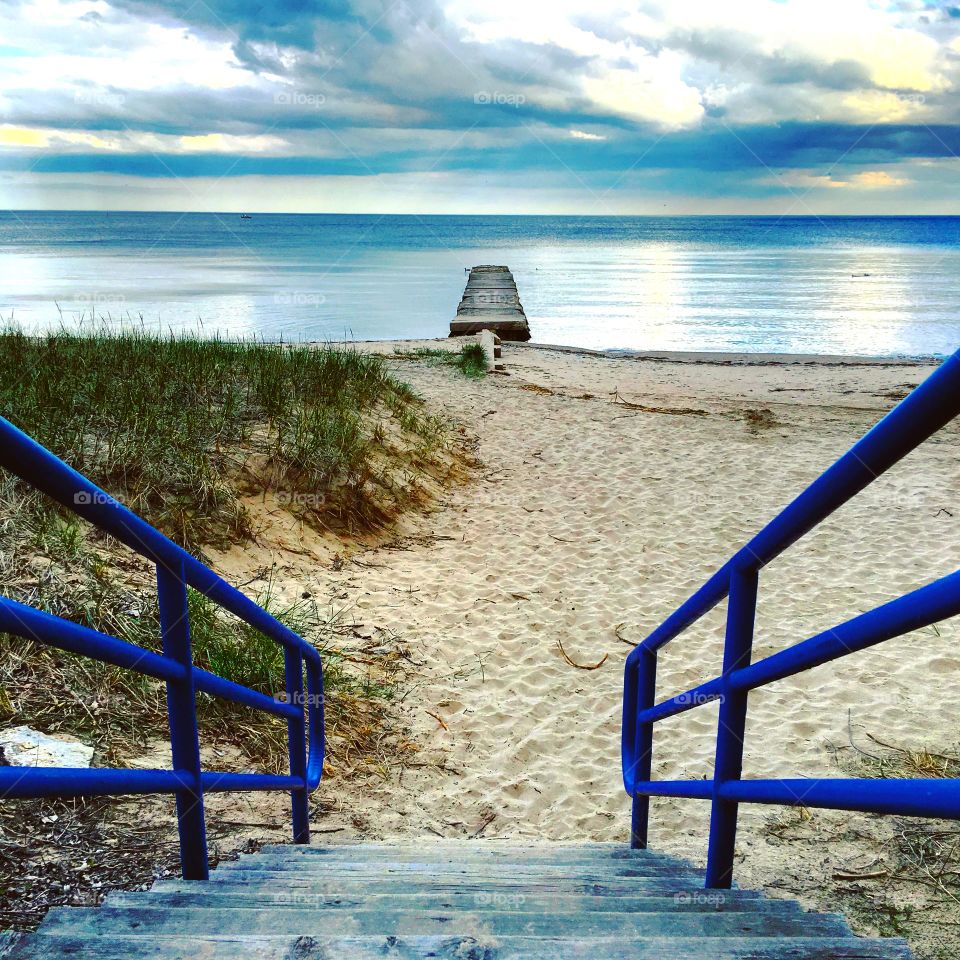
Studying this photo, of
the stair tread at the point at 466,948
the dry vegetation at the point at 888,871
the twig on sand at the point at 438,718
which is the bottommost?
the twig on sand at the point at 438,718

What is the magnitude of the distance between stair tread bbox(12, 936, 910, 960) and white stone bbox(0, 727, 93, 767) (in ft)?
6.32

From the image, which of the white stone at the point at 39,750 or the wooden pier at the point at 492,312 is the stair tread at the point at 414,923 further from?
the wooden pier at the point at 492,312

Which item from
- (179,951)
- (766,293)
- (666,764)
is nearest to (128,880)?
(179,951)

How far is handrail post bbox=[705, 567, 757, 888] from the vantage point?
6.46ft

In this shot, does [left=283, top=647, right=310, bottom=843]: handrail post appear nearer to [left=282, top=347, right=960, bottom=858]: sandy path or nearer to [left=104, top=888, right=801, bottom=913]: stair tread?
[left=282, top=347, right=960, bottom=858]: sandy path

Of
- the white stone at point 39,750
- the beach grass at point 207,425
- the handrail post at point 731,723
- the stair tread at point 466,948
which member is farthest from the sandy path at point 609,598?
the stair tread at point 466,948

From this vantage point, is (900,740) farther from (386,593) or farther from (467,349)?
(467,349)

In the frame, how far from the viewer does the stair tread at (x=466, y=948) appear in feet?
4.77

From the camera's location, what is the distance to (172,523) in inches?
249

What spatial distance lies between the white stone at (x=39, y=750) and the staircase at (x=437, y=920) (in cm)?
114

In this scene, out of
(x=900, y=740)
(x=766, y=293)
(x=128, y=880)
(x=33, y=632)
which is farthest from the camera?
(x=766, y=293)

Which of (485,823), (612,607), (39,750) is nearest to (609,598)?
(612,607)

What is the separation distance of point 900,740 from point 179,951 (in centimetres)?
416

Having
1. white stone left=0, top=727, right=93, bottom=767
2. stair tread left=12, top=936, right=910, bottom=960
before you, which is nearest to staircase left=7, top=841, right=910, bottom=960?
stair tread left=12, top=936, right=910, bottom=960
